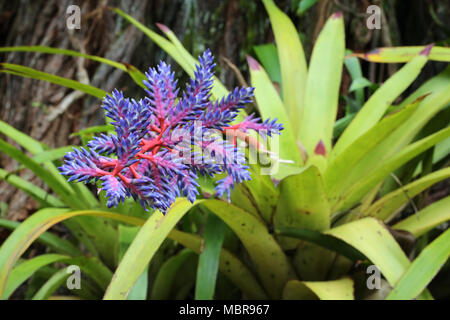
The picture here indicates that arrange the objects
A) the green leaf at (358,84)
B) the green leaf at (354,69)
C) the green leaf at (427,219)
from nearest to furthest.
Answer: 1. the green leaf at (427,219)
2. the green leaf at (358,84)
3. the green leaf at (354,69)

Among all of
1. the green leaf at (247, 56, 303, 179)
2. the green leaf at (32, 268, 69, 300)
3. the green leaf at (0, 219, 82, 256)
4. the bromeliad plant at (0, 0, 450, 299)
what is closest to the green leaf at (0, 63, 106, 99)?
the bromeliad plant at (0, 0, 450, 299)

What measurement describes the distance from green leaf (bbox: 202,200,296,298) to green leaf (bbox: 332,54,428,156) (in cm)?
24

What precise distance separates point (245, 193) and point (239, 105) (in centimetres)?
66

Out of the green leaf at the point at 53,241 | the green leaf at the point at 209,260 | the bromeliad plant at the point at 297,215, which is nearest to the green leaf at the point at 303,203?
the bromeliad plant at the point at 297,215

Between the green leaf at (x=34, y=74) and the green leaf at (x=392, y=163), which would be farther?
the green leaf at (x=392, y=163)

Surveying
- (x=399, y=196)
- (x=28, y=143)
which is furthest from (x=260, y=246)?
(x=28, y=143)

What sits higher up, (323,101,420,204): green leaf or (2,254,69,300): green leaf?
(323,101,420,204): green leaf

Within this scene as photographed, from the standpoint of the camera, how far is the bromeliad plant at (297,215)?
65 cm

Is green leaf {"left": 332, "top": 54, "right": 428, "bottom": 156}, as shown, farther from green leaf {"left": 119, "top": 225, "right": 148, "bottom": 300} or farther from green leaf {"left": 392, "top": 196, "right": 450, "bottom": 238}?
green leaf {"left": 119, "top": 225, "right": 148, "bottom": 300}

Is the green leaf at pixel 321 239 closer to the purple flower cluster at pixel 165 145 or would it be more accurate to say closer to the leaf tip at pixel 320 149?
the leaf tip at pixel 320 149

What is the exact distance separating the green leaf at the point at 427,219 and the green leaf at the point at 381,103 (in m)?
0.21

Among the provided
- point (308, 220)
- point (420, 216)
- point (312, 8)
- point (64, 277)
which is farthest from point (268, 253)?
point (312, 8)

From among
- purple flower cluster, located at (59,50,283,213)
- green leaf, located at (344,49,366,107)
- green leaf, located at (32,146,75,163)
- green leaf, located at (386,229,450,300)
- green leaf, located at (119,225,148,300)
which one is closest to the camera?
purple flower cluster, located at (59,50,283,213)

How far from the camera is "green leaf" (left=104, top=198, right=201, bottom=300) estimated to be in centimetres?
55
